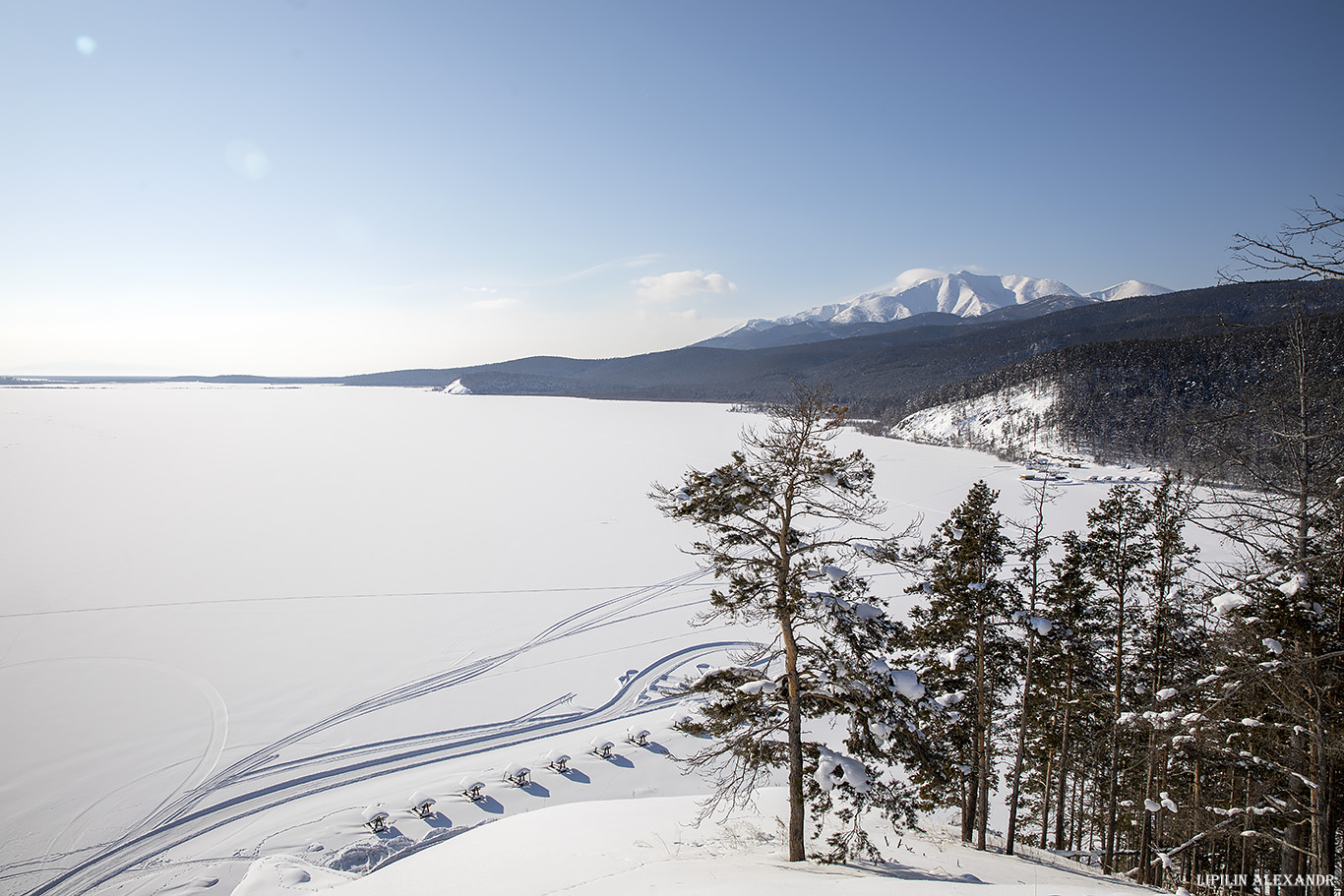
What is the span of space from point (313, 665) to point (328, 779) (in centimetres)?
704

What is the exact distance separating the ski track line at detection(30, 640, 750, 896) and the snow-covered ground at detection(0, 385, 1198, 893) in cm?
6

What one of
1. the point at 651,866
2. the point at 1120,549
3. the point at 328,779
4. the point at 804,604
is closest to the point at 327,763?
the point at 328,779

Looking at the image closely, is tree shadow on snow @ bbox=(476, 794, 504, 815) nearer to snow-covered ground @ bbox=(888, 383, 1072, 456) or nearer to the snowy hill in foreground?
the snowy hill in foreground

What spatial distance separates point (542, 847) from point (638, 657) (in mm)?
12658

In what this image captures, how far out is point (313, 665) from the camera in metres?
21.5

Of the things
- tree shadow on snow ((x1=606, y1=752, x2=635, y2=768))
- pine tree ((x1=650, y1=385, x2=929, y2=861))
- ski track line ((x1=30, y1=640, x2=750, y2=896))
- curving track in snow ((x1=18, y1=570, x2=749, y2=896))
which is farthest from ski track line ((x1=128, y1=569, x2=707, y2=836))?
pine tree ((x1=650, y1=385, x2=929, y2=861))

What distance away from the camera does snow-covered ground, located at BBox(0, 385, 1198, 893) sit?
13594mm

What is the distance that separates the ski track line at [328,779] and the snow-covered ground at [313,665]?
6cm

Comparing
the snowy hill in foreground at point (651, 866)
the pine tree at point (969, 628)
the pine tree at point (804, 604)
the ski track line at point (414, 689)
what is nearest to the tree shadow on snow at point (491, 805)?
the snowy hill in foreground at point (651, 866)

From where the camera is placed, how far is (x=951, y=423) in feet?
349

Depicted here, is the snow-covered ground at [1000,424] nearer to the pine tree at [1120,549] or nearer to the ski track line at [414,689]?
the ski track line at [414,689]

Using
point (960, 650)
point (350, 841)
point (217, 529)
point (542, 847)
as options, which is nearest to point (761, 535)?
point (960, 650)

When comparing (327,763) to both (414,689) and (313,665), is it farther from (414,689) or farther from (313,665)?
(313,665)

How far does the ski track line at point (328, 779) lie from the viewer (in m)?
12.5
